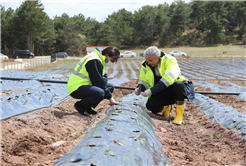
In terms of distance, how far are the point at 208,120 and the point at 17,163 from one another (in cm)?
300

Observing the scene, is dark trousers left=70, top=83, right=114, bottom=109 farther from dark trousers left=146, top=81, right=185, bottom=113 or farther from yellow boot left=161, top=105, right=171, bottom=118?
yellow boot left=161, top=105, right=171, bottom=118

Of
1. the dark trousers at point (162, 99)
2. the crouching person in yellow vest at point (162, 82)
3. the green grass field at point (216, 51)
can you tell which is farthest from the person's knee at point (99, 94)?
the green grass field at point (216, 51)

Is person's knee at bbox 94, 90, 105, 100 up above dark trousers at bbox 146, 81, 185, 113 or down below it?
above

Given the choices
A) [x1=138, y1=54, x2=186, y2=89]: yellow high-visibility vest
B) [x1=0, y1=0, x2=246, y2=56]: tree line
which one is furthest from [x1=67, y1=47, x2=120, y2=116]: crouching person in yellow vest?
[x1=0, y1=0, x2=246, y2=56]: tree line

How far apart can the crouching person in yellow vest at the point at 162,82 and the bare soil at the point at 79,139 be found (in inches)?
11.0

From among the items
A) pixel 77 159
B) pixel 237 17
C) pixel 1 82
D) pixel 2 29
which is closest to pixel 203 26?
pixel 237 17

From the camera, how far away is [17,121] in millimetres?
3352

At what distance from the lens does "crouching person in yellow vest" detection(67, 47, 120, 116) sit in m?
3.33

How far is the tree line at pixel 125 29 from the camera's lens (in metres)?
34.8

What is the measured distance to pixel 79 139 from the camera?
263 centimetres

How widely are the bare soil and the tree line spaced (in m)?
32.7

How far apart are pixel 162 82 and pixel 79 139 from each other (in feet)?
5.09

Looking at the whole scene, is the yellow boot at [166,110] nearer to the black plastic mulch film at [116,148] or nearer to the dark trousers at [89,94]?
the dark trousers at [89,94]

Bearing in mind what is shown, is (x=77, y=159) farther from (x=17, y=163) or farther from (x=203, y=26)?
(x=203, y=26)
